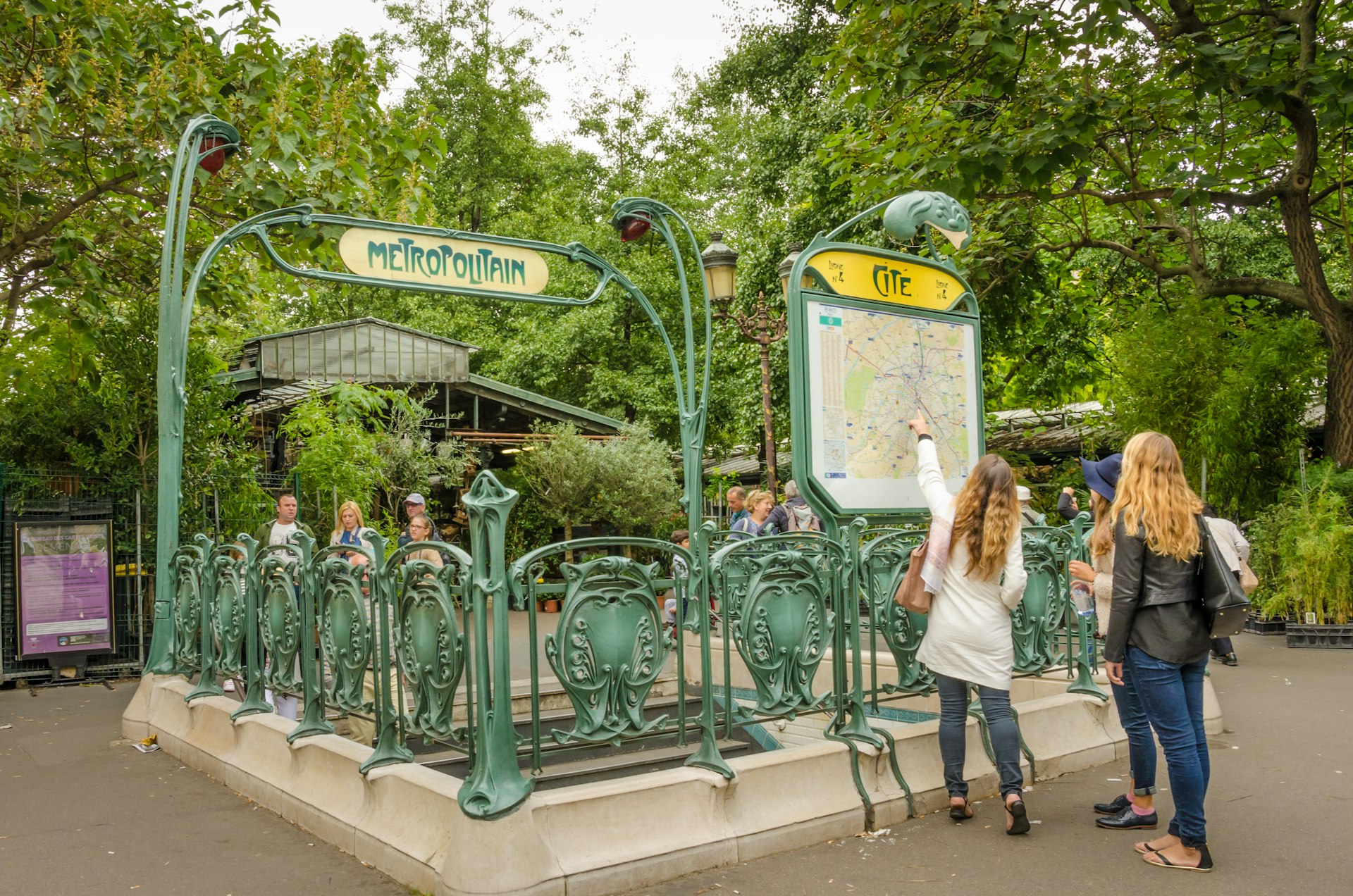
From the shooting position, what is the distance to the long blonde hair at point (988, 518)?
198 inches

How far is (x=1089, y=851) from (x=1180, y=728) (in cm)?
76

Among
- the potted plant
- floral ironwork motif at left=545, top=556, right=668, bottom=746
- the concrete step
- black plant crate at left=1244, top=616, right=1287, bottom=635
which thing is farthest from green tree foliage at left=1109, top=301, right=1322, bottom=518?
floral ironwork motif at left=545, top=556, right=668, bottom=746

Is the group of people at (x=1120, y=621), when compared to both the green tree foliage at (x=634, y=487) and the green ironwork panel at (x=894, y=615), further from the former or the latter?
the green tree foliage at (x=634, y=487)

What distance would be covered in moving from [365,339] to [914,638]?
59.5 ft

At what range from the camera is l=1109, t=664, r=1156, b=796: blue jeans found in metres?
4.94

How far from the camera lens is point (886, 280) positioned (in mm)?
6574

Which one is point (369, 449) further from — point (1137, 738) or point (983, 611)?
point (1137, 738)

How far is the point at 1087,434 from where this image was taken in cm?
2062

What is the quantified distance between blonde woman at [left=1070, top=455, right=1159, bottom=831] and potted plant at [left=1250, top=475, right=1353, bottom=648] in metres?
8.08

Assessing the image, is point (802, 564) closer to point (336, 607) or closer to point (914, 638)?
point (914, 638)

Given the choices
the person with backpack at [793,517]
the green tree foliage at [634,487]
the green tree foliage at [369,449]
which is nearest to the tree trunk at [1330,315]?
the person with backpack at [793,517]

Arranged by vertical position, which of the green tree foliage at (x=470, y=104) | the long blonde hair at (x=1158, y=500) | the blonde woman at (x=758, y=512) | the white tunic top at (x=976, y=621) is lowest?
the white tunic top at (x=976, y=621)

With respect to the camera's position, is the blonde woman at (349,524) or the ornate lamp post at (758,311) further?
the ornate lamp post at (758,311)

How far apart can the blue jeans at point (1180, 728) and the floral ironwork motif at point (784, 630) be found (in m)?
1.60
